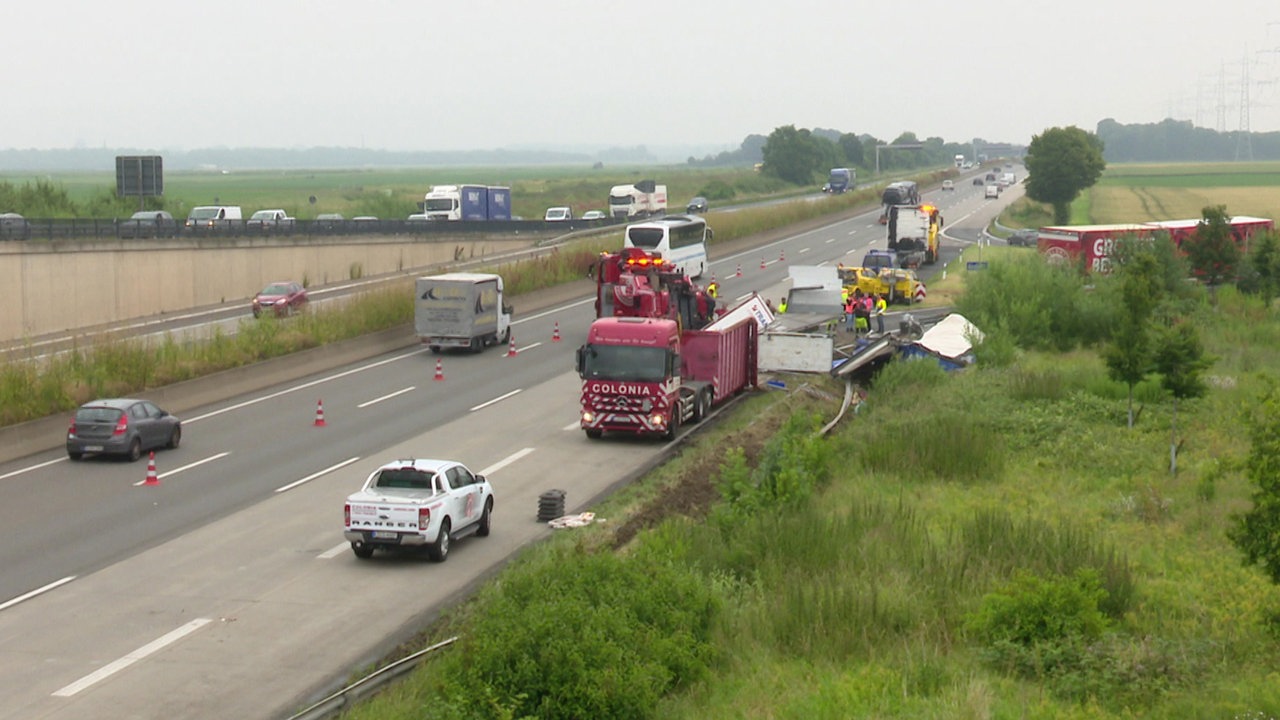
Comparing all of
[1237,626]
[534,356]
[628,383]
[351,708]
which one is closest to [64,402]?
[628,383]

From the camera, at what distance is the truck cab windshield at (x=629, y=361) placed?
32.2 meters

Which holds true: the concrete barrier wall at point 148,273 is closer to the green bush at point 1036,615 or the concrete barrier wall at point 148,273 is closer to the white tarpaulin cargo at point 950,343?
the white tarpaulin cargo at point 950,343

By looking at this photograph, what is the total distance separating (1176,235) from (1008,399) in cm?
3614

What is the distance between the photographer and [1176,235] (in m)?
67.2

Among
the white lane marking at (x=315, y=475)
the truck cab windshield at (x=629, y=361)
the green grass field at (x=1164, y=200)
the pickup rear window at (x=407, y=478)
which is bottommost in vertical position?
the white lane marking at (x=315, y=475)

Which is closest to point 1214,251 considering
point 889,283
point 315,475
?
point 889,283

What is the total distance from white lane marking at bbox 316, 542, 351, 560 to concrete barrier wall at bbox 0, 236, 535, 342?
2851cm

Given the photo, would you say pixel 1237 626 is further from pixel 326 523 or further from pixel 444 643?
pixel 326 523

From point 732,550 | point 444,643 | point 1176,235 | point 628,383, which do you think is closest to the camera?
point 444,643

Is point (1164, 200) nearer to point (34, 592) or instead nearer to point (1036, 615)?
point (1036, 615)

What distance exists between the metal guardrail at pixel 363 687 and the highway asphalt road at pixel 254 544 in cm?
78

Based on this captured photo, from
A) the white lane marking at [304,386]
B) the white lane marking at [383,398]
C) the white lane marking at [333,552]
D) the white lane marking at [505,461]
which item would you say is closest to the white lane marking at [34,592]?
the white lane marking at [333,552]

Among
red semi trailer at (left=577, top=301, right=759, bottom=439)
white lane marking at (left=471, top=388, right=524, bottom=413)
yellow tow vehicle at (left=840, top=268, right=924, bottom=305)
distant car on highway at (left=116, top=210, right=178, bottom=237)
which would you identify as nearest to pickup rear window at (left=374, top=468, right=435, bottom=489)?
red semi trailer at (left=577, top=301, right=759, bottom=439)

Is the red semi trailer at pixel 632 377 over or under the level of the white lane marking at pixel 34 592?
over
